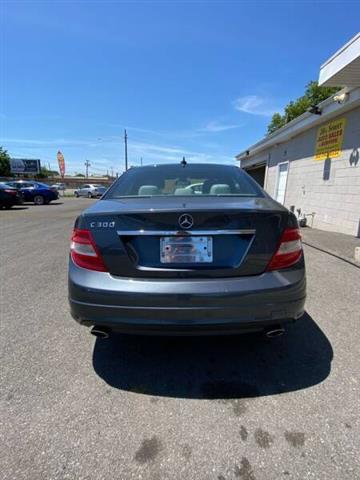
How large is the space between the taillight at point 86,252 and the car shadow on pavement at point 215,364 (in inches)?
35.3

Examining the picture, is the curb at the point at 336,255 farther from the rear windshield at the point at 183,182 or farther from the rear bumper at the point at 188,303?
the rear bumper at the point at 188,303

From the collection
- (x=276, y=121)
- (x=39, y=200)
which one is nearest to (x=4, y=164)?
(x=39, y=200)

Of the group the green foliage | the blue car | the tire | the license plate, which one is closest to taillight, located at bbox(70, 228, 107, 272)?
the license plate

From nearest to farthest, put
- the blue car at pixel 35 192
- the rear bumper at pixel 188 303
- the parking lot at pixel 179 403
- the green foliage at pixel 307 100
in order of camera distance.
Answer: the parking lot at pixel 179 403 < the rear bumper at pixel 188 303 < the blue car at pixel 35 192 < the green foliage at pixel 307 100

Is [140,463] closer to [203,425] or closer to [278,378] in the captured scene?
[203,425]

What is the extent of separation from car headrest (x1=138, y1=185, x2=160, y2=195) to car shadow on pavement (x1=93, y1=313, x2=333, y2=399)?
4.48 feet

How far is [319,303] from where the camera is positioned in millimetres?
3490

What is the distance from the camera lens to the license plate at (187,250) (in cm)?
190

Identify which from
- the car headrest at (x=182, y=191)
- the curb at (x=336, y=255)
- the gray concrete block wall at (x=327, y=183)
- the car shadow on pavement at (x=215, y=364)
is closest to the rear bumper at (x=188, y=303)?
the car shadow on pavement at (x=215, y=364)

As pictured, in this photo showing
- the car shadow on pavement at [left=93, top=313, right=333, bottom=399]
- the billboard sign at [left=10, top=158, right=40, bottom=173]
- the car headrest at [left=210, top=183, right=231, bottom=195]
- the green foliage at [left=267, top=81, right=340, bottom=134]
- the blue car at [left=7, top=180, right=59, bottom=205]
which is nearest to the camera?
the car shadow on pavement at [left=93, top=313, right=333, bottom=399]

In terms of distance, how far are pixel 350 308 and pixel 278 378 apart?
1725 mm

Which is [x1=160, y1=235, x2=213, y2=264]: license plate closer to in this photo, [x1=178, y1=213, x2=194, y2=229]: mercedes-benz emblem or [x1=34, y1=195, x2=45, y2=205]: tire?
[x1=178, y1=213, x2=194, y2=229]: mercedes-benz emblem

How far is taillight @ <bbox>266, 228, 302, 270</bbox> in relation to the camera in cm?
196

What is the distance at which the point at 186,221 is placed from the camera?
1891 millimetres
